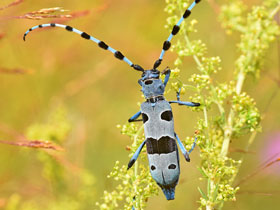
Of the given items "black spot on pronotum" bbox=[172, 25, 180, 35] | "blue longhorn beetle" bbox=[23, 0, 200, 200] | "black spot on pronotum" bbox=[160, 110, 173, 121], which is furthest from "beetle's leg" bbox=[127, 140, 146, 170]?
"black spot on pronotum" bbox=[172, 25, 180, 35]

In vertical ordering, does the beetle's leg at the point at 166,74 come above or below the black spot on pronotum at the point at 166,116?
above

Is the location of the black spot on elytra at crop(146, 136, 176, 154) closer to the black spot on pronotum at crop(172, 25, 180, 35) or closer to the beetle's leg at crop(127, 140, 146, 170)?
the beetle's leg at crop(127, 140, 146, 170)

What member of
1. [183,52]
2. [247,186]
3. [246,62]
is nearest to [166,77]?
[183,52]

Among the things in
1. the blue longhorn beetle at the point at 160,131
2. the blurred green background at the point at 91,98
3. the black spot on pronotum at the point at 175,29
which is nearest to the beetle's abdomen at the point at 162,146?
the blue longhorn beetle at the point at 160,131

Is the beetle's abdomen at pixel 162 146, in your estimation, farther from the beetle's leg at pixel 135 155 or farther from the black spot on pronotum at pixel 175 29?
the black spot on pronotum at pixel 175 29

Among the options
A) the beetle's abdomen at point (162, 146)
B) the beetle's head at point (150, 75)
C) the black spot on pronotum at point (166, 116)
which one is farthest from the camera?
the beetle's head at point (150, 75)

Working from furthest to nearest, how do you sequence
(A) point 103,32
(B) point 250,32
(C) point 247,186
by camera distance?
(A) point 103,32
(C) point 247,186
(B) point 250,32

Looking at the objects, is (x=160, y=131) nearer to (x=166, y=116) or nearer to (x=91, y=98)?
(x=166, y=116)

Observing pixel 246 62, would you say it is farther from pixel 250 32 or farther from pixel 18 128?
pixel 18 128

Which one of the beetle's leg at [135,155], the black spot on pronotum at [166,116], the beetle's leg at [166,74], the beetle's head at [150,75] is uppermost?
the beetle's head at [150,75]
